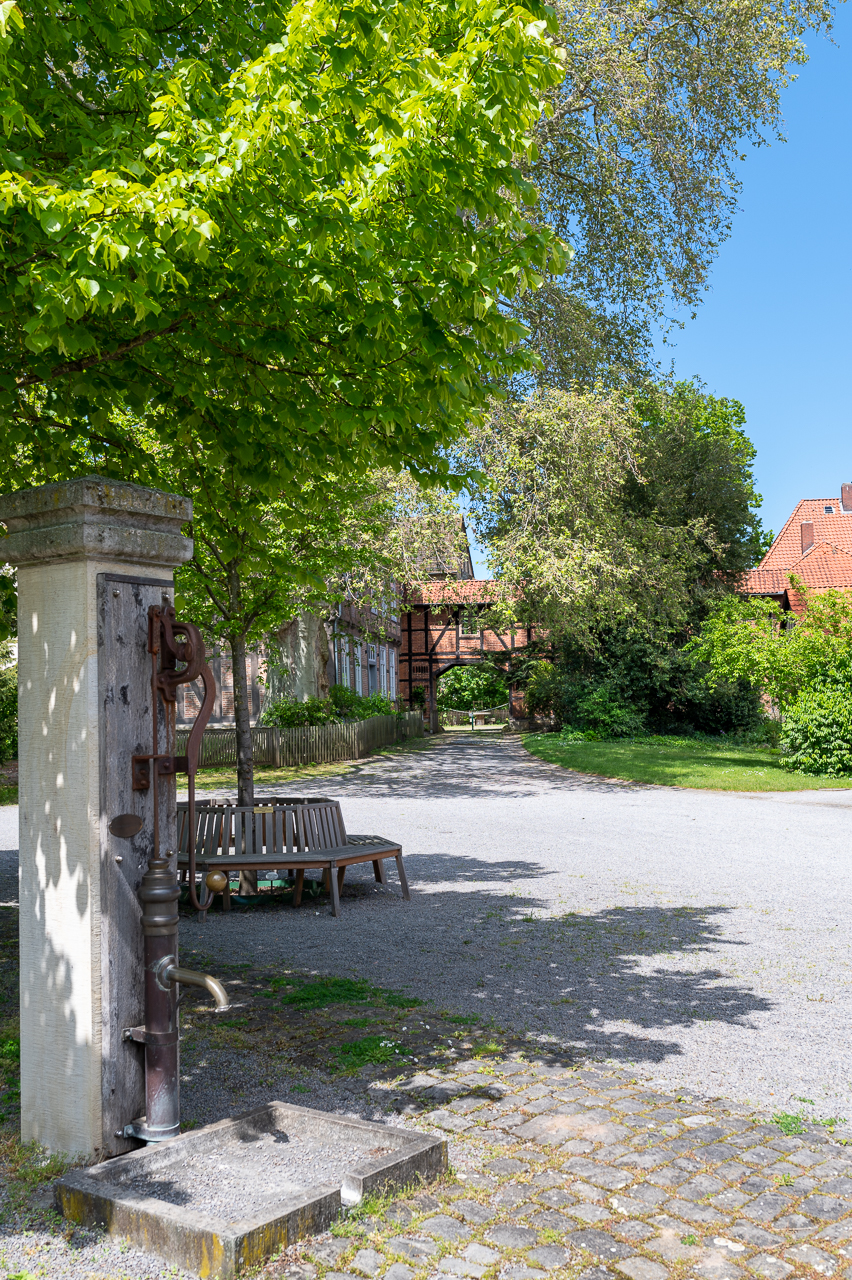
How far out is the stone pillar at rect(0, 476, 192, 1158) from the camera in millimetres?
3426

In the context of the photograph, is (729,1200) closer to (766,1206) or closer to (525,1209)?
(766,1206)

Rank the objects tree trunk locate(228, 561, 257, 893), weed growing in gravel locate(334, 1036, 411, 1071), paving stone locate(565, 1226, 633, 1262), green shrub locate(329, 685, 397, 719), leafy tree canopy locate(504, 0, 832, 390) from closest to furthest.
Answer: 1. paving stone locate(565, 1226, 633, 1262)
2. weed growing in gravel locate(334, 1036, 411, 1071)
3. tree trunk locate(228, 561, 257, 893)
4. leafy tree canopy locate(504, 0, 832, 390)
5. green shrub locate(329, 685, 397, 719)

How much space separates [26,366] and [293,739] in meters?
19.7

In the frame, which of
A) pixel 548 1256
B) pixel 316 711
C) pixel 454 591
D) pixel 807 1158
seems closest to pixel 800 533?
pixel 454 591

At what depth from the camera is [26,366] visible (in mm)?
5441

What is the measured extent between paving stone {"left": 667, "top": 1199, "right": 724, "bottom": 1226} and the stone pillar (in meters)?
1.73

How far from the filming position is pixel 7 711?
21.6 metres

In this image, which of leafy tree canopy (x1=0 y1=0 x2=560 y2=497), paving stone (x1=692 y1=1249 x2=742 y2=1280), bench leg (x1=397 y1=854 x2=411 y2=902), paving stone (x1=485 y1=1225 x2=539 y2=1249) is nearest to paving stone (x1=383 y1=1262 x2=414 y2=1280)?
paving stone (x1=485 y1=1225 x2=539 y2=1249)

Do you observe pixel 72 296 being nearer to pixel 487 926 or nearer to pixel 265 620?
pixel 487 926

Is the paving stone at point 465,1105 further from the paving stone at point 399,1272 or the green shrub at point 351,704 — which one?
the green shrub at point 351,704

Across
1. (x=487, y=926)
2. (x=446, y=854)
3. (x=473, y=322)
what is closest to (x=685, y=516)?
(x=446, y=854)

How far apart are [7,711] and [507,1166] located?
66.1 ft

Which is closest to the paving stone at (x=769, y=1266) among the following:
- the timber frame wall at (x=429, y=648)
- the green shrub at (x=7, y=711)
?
the green shrub at (x=7, y=711)

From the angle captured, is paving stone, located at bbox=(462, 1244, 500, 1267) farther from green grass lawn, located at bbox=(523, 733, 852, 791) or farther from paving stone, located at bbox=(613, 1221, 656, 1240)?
green grass lawn, located at bbox=(523, 733, 852, 791)
